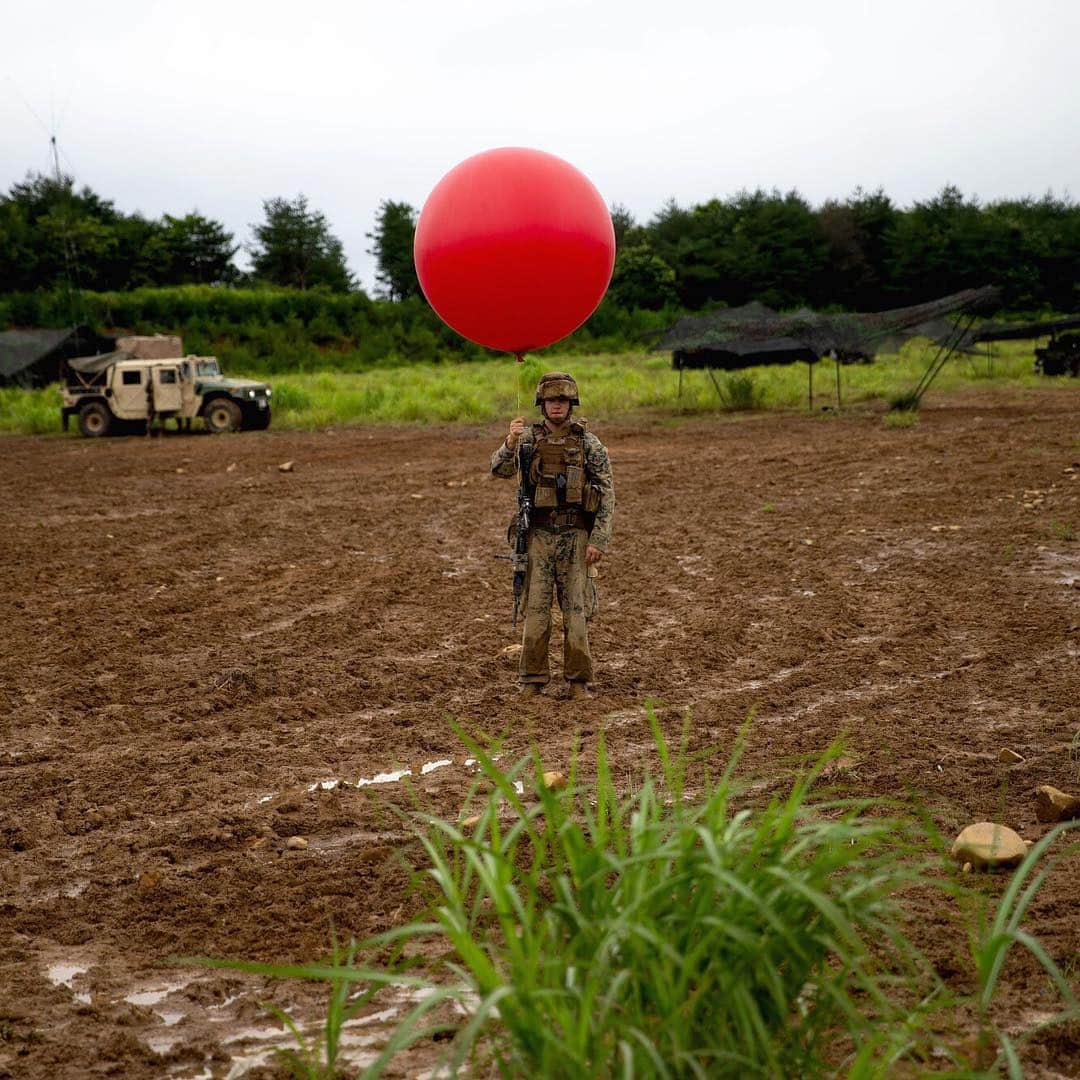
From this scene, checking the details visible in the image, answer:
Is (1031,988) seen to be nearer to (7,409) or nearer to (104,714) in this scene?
(104,714)

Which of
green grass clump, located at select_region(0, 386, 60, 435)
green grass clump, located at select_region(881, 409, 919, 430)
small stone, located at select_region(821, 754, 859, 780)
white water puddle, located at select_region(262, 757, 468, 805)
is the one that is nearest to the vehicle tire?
green grass clump, located at select_region(0, 386, 60, 435)

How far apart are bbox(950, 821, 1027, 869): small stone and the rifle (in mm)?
2715

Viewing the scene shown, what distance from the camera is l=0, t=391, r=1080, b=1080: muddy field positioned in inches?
142

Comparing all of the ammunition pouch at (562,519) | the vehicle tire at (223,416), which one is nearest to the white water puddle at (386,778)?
the ammunition pouch at (562,519)

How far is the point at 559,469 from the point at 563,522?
10.9 inches

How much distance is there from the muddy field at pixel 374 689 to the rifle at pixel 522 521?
61 centimetres

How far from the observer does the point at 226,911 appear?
157 inches

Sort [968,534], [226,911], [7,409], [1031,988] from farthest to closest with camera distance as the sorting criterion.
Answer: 1. [7,409]
2. [968,534]
3. [226,911]
4. [1031,988]

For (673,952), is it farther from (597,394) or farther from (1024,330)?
(597,394)

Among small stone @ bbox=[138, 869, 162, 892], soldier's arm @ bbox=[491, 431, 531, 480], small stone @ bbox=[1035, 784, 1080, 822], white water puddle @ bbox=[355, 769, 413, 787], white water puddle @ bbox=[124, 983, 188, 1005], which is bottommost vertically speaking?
white water puddle @ bbox=[124, 983, 188, 1005]

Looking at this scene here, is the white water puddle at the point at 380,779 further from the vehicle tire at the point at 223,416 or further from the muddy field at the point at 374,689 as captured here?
the vehicle tire at the point at 223,416

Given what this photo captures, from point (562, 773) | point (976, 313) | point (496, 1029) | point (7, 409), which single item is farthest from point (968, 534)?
point (7, 409)

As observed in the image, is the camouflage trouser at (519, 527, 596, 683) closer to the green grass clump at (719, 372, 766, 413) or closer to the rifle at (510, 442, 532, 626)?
the rifle at (510, 442, 532, 626)

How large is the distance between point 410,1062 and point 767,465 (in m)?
12.3
